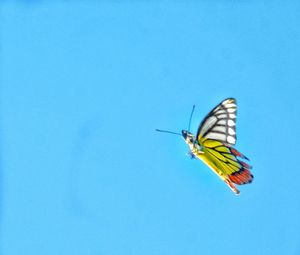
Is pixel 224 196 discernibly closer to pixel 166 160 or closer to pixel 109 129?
pixel 166 160

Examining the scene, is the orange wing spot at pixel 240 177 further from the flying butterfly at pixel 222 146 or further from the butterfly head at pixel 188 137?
the butterfly head at pixel 188 137

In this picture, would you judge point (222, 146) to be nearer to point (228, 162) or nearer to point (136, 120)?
point (228, 162)

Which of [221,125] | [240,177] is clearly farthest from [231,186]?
[221,125]

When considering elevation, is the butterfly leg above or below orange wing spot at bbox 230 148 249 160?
below

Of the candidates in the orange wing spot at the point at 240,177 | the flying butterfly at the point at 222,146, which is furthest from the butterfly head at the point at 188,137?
the orange wing spot at the point at 240,177

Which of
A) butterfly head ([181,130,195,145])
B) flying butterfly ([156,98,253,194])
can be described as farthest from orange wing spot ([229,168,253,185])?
butterfly head ([181,130,195,145])

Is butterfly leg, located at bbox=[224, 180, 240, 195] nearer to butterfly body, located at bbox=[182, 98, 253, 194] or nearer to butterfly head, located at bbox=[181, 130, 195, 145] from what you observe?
butterfly body, located at bbox=[182, 98, 253, 194]
